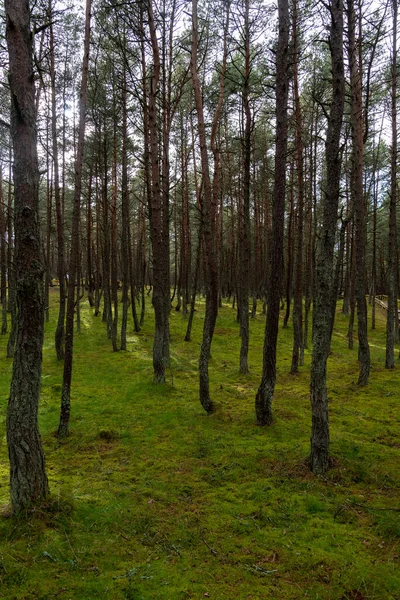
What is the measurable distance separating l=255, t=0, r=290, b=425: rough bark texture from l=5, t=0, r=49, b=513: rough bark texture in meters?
4.29

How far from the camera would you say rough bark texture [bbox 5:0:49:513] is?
13.6 feet

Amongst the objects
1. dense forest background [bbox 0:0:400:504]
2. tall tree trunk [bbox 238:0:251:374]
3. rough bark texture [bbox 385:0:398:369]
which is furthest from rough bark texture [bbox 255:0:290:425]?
rough bark texture [bbox 385:0:398:369]

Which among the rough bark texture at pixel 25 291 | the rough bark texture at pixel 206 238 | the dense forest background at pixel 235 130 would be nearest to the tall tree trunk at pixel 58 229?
the dense forest background at pixel 235 130

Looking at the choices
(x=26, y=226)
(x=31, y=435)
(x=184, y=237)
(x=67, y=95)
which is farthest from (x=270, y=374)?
(x=67, y=95)

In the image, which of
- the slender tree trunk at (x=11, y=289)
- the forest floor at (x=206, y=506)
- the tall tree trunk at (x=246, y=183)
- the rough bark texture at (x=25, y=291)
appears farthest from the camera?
the tall tree trunk at (x=246, y=183)

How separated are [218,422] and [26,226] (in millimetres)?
5577

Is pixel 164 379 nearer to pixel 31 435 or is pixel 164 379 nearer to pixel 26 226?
pixel 31 435

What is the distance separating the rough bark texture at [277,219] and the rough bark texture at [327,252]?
147cm

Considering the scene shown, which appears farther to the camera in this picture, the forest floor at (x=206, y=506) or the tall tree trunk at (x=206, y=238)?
the tall tree trunk at (x=206, y=238)

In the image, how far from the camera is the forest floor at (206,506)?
3508 millimetres

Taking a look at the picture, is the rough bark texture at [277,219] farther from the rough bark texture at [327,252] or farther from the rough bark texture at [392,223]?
the rough bark texture at [392,223]

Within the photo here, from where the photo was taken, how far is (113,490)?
5.10 metres

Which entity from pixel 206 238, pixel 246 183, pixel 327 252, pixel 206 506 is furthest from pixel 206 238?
pixel 206 506

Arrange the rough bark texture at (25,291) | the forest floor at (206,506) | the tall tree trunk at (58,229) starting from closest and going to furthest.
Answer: the forest floor at (206,506)
the rough bark texture at (25,291)
the tall tree trunk at (58,229)
